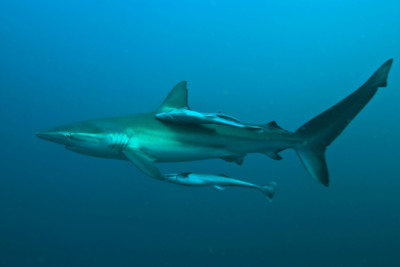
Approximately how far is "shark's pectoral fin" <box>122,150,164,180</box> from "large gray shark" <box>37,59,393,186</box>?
16mm

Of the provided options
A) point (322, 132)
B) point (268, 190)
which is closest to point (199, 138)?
point (268, 190)

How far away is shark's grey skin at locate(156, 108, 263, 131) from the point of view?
341 cm

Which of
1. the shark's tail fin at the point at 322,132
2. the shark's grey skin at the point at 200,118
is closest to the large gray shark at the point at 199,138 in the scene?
the shark's tail fin at the point at 322,132

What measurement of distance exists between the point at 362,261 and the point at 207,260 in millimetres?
8433

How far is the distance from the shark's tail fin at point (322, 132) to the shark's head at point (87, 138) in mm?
2339

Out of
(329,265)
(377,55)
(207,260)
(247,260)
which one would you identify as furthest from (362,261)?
(377,55)

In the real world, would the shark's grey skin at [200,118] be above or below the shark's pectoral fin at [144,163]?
above

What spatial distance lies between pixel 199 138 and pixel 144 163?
2.90 ft

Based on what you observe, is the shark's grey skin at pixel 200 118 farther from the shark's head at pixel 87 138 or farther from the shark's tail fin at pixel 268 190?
the shark's tail fin at pixel 268 190

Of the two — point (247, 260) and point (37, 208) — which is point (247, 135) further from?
point (37, 208)

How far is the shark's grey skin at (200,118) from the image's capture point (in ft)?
11.2

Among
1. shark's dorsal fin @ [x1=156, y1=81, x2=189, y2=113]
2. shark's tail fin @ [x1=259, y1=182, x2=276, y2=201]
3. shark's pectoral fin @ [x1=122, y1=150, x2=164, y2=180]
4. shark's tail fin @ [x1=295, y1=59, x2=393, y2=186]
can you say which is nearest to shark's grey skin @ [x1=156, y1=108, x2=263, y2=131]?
shark's dorsal fin @ [x1=156, y1=81, x2=189, y2=113]

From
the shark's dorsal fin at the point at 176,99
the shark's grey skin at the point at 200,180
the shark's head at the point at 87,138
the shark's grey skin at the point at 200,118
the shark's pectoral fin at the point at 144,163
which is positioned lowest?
the shark's grey skin at the point at 200,180

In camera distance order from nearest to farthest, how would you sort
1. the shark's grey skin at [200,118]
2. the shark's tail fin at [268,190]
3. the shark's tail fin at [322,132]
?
the shark's grey skin at [200,118] < the shark's tail fin at [322,132] < the shark's tail fin at [268,190]
